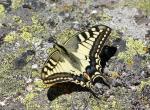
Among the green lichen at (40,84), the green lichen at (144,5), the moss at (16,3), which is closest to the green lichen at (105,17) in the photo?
the green lichen at (144,5)

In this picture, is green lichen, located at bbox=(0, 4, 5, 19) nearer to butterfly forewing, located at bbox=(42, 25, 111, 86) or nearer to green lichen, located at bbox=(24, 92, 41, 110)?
butterfly forewing, located at bbox=(42, 25, 111, 86)

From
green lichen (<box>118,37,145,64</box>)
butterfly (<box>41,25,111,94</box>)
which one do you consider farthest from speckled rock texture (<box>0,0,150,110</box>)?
butterfly (<box>41,25,111,94</box>)

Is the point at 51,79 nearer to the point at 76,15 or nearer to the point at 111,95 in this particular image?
the point at 111,95

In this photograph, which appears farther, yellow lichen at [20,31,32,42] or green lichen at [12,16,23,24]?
green lichen at [12,16,23,24]

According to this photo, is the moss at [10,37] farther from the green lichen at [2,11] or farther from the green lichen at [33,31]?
the green lichen at [2,11]

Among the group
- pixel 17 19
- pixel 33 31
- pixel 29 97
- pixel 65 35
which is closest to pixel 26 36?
pixel 33 31

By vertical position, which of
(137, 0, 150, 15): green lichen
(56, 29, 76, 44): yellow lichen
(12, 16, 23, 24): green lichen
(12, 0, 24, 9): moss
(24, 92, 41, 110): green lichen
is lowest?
(24, 92, 41, 110): green lichen
